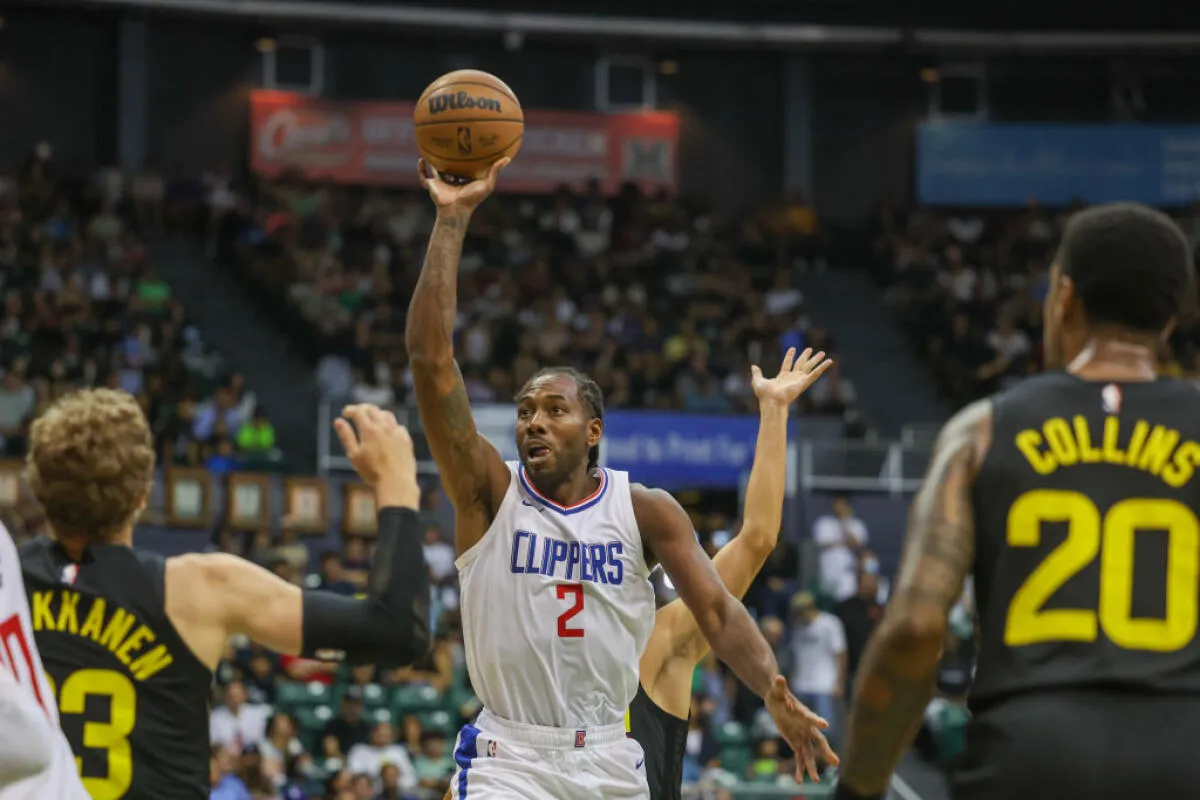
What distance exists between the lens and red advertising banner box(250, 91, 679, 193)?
1132 inches

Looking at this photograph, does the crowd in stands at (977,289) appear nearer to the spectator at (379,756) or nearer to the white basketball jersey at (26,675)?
the spectator at (379,756)

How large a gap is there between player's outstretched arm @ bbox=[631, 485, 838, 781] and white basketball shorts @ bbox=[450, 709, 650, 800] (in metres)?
0.49

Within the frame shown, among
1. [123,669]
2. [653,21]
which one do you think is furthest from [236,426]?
[123,669]

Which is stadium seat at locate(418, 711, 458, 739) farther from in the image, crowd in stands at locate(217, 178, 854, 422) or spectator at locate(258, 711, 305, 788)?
crowd in stands at locate(217, 178, 854, 422)

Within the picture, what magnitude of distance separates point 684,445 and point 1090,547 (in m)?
17.1

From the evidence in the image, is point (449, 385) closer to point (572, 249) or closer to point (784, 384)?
point (784, 384)

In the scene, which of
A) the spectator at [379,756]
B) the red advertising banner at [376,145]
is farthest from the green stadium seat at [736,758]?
the red advertising banner at [376,145]

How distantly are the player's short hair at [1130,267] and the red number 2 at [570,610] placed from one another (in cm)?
260

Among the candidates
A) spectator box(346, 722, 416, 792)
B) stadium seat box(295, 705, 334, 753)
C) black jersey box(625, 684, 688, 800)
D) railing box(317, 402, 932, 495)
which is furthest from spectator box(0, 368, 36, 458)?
black jersey box(625, 684, 688, 800)

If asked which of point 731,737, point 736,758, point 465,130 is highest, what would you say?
point 465,130

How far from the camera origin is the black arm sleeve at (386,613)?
3.78 meters

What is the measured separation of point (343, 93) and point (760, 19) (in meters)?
7.19

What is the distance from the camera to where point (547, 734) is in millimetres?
5738

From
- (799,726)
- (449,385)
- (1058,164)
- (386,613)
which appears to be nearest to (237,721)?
(449,385)
